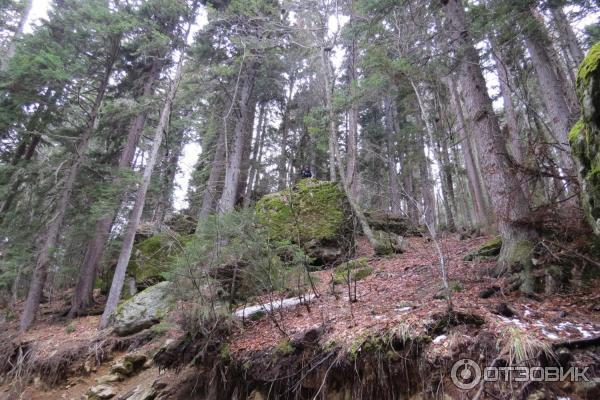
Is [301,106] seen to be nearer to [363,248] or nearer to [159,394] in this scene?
[363,248]

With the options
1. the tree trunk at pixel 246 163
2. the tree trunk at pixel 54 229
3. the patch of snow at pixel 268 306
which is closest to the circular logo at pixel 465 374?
the patch of snow at pixel 268 306

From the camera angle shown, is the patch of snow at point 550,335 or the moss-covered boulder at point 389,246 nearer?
the patch of snow at point 550,335

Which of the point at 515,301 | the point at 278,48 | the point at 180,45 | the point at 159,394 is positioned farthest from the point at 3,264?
the point at 515,301

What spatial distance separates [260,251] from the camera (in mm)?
5621

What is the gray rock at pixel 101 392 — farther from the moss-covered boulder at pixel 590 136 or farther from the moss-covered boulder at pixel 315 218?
A: the moss-covered boulder at pixel 590 136

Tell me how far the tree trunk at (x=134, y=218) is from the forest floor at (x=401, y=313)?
1.09m

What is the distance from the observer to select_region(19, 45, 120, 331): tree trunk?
10.4m

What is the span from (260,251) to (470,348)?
11.3 ft

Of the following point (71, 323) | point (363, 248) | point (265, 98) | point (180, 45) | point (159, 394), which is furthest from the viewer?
point (265, 98)

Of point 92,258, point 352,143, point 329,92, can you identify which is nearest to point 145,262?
point 92,258

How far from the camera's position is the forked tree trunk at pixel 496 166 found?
4961 millimetres

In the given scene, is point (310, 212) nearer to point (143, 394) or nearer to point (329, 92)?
point (329, 92)

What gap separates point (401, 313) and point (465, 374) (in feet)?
→ 4.22

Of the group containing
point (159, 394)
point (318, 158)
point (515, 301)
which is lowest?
point (159, 394)
